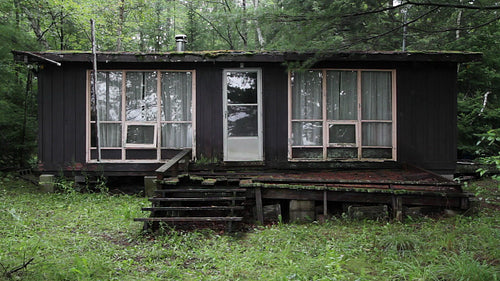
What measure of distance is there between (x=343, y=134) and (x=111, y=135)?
17.8ft

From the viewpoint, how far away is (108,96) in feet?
25.2

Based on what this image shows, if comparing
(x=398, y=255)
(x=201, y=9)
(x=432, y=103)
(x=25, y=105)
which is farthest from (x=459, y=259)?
(x=201, y=9)

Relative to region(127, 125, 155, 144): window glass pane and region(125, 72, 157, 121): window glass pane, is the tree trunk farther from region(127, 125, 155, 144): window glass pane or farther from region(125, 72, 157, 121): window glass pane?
region(127, 125, 155, 144): window glass pane

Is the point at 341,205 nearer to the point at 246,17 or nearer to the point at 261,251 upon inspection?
the point at 261,251

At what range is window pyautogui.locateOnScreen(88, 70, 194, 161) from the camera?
25.1 ft

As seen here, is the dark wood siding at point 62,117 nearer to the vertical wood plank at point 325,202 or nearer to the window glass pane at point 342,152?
the vertical wood plank at point 325,202

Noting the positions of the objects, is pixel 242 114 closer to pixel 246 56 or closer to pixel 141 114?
pixel 246 56

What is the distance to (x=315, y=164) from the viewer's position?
25.0 feet

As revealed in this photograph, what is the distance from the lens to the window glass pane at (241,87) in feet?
25.3

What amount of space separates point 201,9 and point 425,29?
18419mm

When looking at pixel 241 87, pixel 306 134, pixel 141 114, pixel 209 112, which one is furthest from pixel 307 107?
pixel 141 114

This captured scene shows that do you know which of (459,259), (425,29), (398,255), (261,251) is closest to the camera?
(459,259)

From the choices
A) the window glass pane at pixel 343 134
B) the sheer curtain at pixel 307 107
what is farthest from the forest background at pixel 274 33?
the window glass pane at pixel 343 134

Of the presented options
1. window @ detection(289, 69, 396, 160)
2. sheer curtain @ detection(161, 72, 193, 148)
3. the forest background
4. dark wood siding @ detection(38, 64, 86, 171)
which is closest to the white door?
window @ detection(289, 69, 396, 160)
